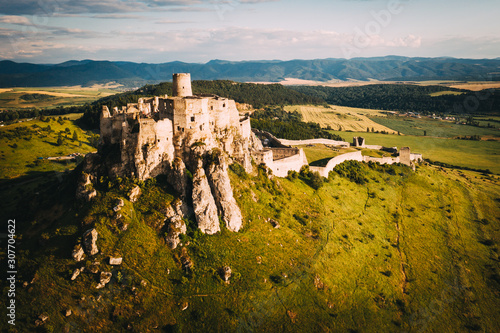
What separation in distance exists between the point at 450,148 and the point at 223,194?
132 metres

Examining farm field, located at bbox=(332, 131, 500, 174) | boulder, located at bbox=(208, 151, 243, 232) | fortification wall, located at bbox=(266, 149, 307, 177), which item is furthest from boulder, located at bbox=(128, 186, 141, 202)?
farm field, located at bbox=(332, 131, 500, 174)

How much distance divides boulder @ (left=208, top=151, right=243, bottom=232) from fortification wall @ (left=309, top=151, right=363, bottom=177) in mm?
29335

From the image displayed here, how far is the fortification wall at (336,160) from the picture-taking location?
71.4 meters

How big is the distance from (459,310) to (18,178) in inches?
3449

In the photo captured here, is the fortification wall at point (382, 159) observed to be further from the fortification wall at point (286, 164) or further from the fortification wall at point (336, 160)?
the fortification wall at point (286, 164)

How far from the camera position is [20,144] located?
9700cm

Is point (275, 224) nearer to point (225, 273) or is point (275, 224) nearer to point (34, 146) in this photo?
point (225, 273)

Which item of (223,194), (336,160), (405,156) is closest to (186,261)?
(223,194)

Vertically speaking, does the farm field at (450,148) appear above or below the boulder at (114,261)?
below

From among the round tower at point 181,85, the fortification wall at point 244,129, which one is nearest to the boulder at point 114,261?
the round tower at point 181,85

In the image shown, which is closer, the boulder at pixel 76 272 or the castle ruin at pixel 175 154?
the boulder at pixel 76 272

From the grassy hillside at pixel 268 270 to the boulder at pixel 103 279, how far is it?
0.56m

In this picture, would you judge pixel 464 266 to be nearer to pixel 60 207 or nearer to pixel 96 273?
pixel 96 273

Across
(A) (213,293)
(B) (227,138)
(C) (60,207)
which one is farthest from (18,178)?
(A) (213,293)
